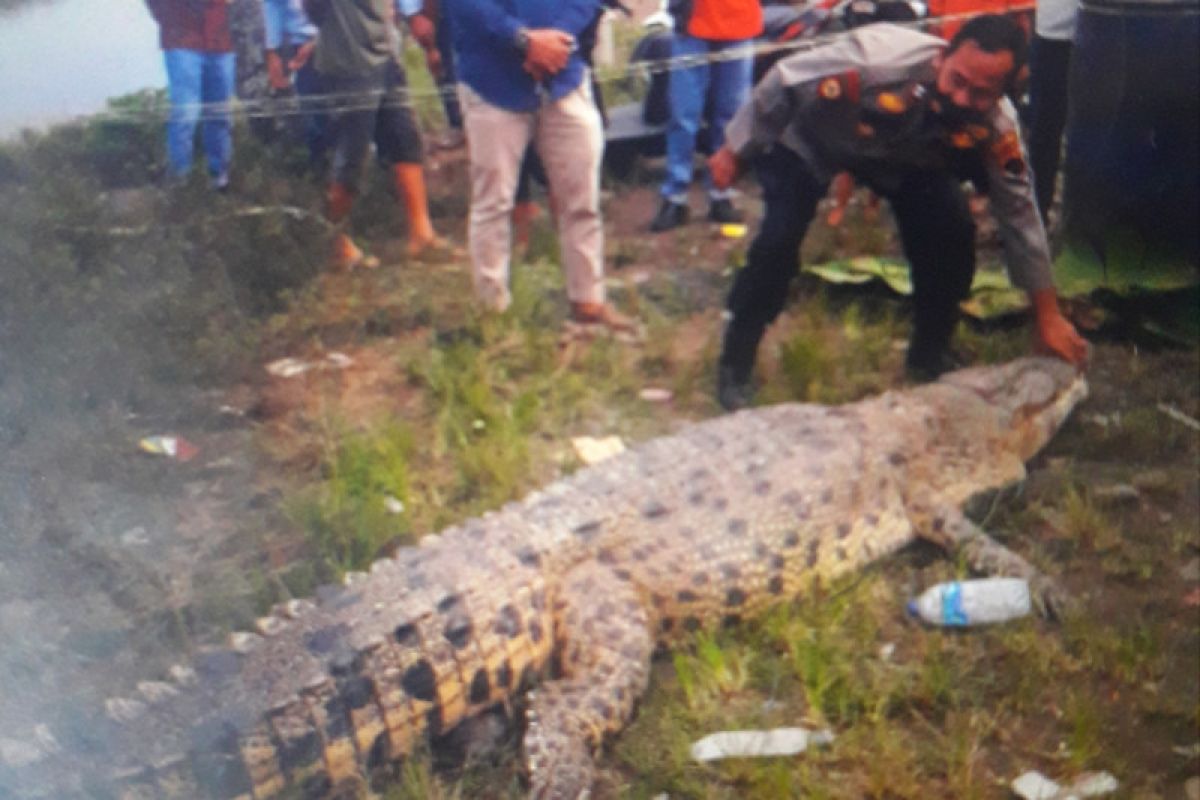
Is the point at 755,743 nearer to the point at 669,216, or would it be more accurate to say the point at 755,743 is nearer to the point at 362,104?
the point at 669,216

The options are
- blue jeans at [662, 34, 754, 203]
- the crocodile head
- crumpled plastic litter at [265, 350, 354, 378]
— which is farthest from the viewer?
the crocodile head

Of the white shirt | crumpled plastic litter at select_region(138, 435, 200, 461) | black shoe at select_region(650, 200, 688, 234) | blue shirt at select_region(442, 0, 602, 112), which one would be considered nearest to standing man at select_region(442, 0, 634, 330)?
blue shirt at select_region(442, 0, 602, 112)

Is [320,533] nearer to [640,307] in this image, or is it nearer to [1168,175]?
[640,307]

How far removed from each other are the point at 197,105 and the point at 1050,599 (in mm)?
1541

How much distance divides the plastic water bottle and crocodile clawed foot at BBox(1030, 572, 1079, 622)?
17 mm

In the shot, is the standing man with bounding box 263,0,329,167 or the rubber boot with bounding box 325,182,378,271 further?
the rubber boot with bounding box 325,182,378,271

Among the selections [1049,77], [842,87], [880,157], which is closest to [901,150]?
[880,157]

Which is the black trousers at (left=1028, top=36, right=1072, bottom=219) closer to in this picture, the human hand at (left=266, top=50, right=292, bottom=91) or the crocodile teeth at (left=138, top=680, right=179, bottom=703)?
the human hand at (left=266, top=50, right=292, bottom=91)

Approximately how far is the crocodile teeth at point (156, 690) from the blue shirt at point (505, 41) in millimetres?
923

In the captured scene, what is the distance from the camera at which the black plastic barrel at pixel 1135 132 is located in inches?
67.0

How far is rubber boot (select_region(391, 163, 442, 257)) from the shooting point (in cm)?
158

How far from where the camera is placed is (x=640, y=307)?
1.90 meters

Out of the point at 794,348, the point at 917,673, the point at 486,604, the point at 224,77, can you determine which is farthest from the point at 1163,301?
the point at 224,77

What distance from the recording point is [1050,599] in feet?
6.24
